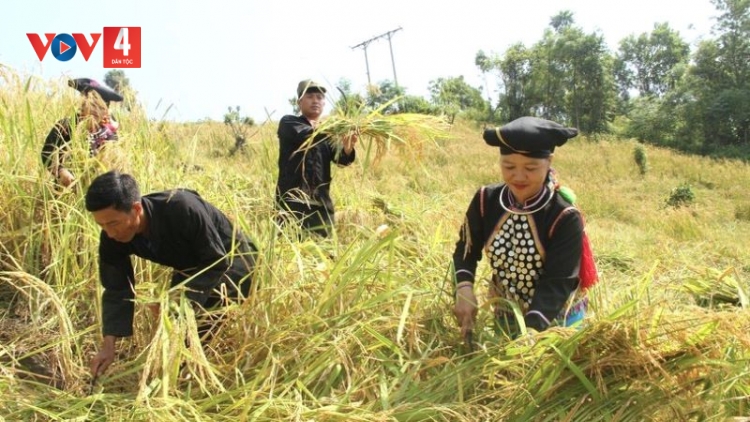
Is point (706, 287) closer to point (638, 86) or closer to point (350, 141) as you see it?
point (350, 141)

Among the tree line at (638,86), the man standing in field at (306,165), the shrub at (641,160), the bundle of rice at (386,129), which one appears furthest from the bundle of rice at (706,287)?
the tree line at (638,86)

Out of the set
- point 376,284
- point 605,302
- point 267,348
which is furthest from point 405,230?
point 605,302

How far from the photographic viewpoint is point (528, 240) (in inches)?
62.7

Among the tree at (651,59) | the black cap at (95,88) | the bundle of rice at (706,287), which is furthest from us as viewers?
the tree at (651,59)

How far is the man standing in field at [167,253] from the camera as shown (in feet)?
5.77

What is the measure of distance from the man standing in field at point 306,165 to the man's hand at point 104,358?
1198mm

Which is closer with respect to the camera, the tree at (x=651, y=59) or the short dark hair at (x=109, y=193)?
the short dark hair at (x=109, y=193)

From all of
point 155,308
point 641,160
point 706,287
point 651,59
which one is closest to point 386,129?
point 155,308

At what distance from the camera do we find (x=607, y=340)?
1.29m

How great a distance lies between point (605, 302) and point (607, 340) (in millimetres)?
189

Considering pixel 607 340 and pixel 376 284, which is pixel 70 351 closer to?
pixel 376 284

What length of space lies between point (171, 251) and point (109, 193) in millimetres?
324

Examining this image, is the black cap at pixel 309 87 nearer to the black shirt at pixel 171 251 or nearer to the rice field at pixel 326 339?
the rice field at pixel 326 339

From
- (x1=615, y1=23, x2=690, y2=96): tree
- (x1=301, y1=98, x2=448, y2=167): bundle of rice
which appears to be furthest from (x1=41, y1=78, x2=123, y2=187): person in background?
(x1=615, y1=23, x2=690, y2=96): tree
